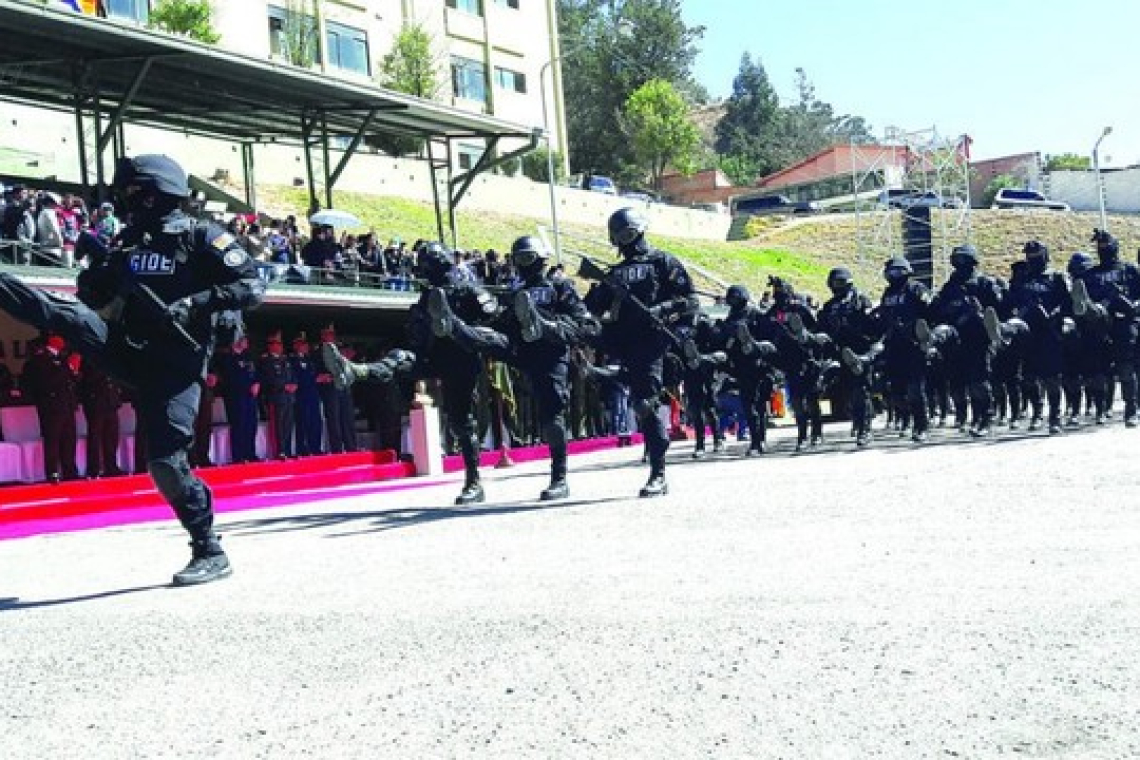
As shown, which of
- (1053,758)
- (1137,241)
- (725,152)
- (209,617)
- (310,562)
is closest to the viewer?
(1053,758)

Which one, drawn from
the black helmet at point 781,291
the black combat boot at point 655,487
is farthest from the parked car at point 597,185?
the black combat boot at point 655,487

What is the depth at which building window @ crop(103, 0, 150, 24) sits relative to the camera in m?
36.4

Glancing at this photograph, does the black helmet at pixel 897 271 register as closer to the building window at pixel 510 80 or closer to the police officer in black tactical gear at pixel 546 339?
the police officer in black tactical gear at pixel 546 339

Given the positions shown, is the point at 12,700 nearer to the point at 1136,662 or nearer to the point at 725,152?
the point at 1136,662

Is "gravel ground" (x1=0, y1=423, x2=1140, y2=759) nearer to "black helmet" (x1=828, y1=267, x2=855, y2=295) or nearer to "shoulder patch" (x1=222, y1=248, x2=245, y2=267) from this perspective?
"shoulder patch" (x1=222, y1=248, x2=245, y2=267)

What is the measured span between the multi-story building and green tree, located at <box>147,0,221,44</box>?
128 cm

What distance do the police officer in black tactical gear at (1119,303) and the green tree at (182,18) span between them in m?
26.4

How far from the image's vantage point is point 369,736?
13.4 feet

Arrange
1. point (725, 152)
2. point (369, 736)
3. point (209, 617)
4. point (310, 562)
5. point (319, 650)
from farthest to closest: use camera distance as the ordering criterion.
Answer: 1. point (725, 152)
2. point (310, 562)
3. point (209, 617)
4. point (319, 650)
5. point (369, 736)

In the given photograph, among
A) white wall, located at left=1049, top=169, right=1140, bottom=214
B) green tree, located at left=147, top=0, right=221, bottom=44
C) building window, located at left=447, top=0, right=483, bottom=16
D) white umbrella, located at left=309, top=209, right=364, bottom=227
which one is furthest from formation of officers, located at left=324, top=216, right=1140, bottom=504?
white wall, located at left=1049, top=169, right=1140, bottom=214

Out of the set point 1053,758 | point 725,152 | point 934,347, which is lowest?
point 1053,758

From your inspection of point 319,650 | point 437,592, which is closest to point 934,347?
point 437,592

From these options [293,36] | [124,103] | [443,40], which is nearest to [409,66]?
[293,36]

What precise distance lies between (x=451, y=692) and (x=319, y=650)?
105 cm
